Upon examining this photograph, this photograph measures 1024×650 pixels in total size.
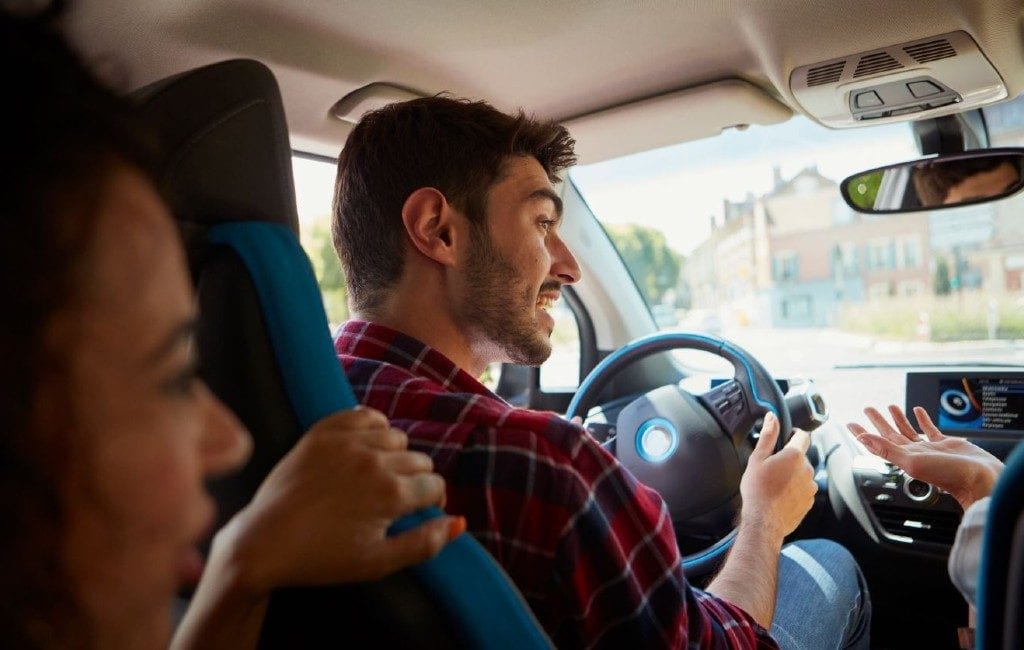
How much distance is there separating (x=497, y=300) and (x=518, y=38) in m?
0.80

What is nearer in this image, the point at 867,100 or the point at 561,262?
the point at 561,262

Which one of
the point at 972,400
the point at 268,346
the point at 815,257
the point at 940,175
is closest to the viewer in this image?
the point at 268,346

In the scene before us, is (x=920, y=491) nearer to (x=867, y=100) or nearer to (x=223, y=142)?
(x=867, y=100)

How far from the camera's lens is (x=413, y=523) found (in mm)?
944

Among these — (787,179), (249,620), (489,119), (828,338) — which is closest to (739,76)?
(489,119)

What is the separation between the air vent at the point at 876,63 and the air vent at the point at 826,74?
5cm

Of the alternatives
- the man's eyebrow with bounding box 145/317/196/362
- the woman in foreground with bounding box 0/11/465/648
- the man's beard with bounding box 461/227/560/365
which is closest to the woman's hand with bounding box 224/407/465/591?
the woman in foreground with bounding box 0/11/465/648

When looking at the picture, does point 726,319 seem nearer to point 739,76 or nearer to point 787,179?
point 787,179

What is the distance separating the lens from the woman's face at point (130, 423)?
53cm

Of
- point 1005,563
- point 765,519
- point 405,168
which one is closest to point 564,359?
point 765,519

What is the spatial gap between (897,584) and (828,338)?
4.00ft

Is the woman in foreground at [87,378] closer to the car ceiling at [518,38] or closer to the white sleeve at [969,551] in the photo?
the white sleeve at [969,551]

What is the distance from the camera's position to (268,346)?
1.00m

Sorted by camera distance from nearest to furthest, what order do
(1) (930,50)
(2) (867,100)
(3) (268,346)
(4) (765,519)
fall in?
1. (3) (268,346)
2. (4) (765,519)
3. (1) (930,50)
4. (2) (867,100)
